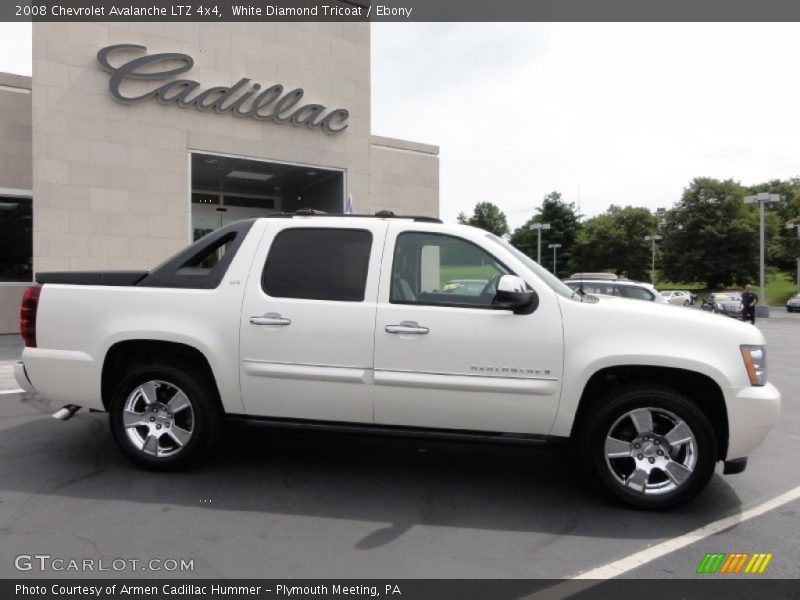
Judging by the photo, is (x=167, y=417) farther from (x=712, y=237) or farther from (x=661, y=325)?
(x=712, y=237)

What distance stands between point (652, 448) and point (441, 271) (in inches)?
73.9

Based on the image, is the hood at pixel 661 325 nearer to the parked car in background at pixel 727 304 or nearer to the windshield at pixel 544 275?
the windshield at pixel 544 275

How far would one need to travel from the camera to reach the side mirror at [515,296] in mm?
3660

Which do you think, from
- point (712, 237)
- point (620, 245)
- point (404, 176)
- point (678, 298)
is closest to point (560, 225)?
point (620, 245)

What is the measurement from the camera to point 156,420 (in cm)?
430

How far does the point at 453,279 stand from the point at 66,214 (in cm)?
1077

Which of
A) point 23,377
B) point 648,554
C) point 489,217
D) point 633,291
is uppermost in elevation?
point 489,217

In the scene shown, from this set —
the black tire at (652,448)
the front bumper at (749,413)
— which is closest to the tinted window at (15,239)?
the black tire at (652,448)

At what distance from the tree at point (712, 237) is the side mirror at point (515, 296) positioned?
6244 centimetres

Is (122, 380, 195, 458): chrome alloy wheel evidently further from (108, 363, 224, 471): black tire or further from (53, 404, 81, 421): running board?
A: (53, 404, 81, 421): running board

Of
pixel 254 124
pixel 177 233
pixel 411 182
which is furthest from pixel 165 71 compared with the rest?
pixel 411 182

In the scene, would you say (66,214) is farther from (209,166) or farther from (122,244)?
(209,166)

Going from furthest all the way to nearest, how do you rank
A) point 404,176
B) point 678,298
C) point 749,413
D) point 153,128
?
point 404,176 < point 153,128 < point 678,298 < point 749,413
